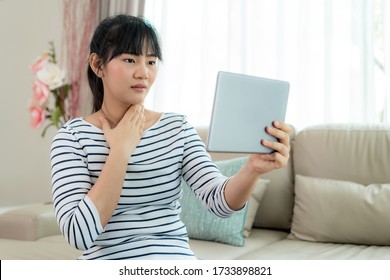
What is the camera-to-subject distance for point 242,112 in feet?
3.91

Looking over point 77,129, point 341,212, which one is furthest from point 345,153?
point 77,129

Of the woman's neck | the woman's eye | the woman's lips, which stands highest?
the woman's eye

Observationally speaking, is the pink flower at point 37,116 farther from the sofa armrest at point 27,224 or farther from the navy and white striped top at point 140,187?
the navy and white striped top at point 140,187

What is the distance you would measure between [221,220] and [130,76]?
102cm

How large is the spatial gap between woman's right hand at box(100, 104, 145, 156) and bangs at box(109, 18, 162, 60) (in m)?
0.13

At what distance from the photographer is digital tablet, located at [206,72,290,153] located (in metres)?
1.17

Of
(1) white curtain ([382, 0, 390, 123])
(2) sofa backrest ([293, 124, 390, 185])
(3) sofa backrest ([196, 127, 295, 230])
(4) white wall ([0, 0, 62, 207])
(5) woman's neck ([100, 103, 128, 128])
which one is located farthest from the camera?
(4) white wall ([0, 0, 62, 207])

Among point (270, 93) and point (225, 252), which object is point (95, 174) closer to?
point (270, 93)

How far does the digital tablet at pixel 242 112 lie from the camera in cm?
117

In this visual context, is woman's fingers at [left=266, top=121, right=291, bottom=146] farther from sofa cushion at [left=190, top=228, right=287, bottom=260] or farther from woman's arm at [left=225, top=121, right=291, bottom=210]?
sofa cushion at [left=190, top=228, right=287, bottom=260]

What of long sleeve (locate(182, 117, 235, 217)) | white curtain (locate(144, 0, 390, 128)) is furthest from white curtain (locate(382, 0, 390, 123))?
long sleeve (locate(182, 117, 235, 217))

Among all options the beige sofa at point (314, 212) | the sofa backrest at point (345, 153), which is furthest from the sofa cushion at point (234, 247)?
the sofa backrest at point (345, 153)

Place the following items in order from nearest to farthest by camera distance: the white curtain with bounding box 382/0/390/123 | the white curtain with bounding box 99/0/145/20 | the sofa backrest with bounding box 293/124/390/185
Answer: the sofa backrest with bounding box 293/124/390/185 < the white curtain with bounding box 382/0/390/123 < the white curtain with bounding box 99/0/145/20
